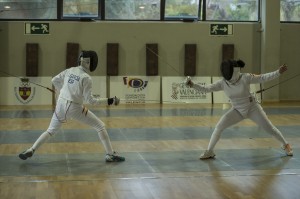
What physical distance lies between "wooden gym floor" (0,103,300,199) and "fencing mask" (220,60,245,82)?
1.11 metres

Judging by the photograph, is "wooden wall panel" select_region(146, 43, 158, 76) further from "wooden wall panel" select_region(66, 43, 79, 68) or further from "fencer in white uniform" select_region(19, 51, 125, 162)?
"fencer in white uniform" select_region(19, 51, 125, 162)

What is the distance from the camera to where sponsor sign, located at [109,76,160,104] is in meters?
14.3

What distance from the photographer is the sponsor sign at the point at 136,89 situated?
14.3 meters

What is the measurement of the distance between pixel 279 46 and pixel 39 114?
7.78 meters

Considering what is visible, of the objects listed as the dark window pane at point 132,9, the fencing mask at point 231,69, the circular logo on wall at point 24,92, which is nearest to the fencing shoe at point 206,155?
the fencing mask at point 231,69

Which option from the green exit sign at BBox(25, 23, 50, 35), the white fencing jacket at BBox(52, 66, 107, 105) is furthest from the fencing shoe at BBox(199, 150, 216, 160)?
the green exit sign at BBox(25, 23, 50, 35)

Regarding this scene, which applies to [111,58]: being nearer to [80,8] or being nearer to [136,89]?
[136,89]

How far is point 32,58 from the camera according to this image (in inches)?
554

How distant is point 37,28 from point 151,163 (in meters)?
9.05

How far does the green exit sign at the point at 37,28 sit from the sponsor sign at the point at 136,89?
2416mm

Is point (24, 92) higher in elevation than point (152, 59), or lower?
lower

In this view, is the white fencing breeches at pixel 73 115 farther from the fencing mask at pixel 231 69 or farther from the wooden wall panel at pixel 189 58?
the wooden wall panel at pixel 189 58

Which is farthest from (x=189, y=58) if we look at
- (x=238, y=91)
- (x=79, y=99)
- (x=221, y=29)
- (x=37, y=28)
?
(x=79, y=99)

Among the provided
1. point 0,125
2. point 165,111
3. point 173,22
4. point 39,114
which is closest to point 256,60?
point 173,22
